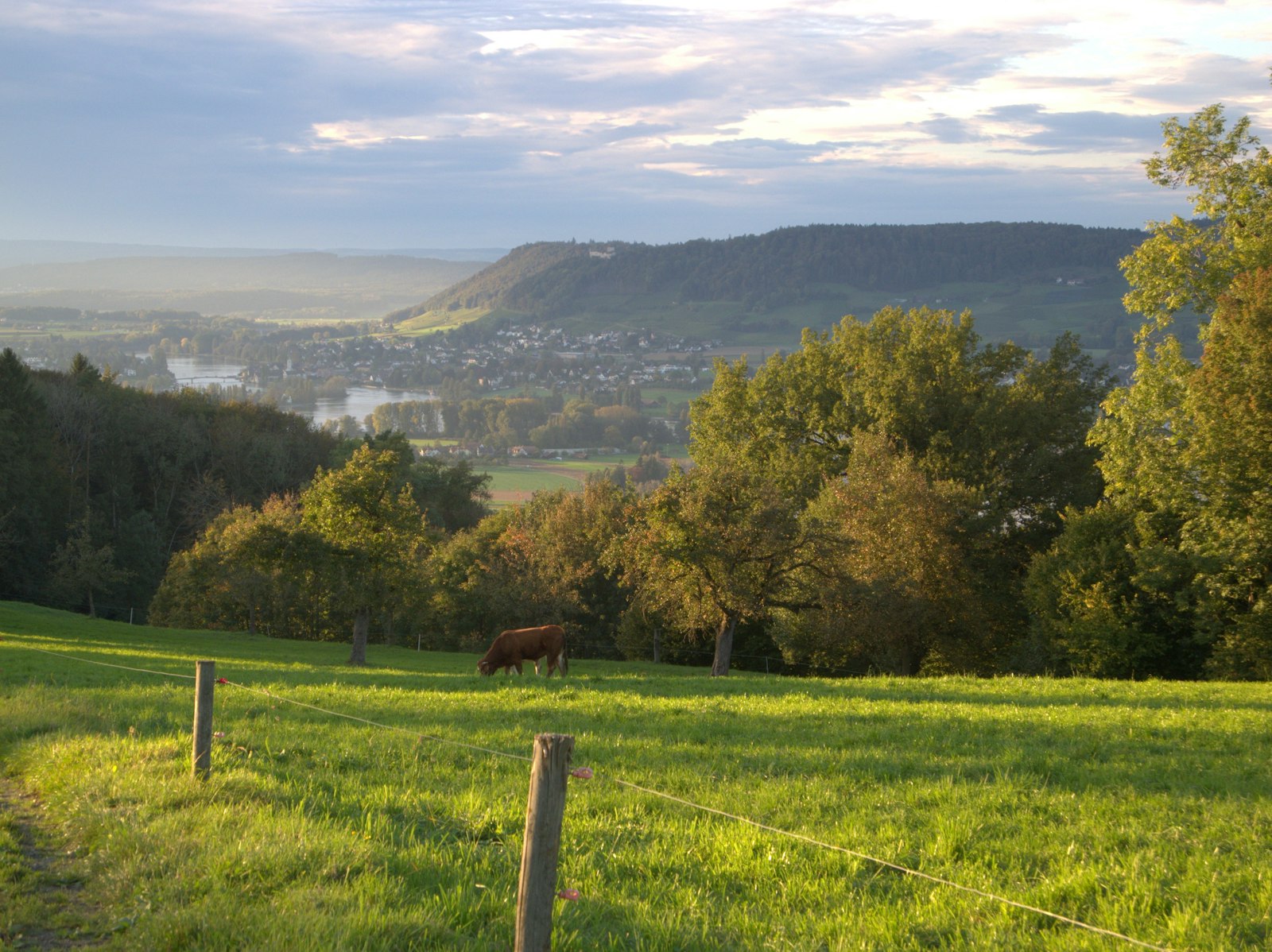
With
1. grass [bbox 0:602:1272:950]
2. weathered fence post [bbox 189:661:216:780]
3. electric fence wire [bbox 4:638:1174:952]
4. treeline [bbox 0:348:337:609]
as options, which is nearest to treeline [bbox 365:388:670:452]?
treeline [bbox 0:348:337:609]

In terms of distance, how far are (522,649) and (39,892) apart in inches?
787

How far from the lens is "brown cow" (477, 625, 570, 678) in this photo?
26.1 metres

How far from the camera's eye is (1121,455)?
101 feet

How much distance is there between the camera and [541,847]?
472 cm

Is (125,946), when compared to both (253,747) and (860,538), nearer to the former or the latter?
(253,747)

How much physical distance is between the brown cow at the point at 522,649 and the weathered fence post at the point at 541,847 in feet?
69.9

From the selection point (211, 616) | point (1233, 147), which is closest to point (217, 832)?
point (1233, 147)

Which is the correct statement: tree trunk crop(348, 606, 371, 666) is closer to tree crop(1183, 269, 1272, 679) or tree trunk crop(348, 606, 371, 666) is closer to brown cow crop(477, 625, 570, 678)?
brown cow crop(477, 625, 570, 678)

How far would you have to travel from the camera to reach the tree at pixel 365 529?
3244cm

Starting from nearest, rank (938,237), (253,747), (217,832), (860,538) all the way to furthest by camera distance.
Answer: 1. (217,832)
2. (253,747)
3. (860,538)
4. (938,237)

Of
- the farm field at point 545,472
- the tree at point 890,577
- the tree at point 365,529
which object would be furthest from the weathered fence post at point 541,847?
the farm field at point 545,472

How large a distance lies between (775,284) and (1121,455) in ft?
570

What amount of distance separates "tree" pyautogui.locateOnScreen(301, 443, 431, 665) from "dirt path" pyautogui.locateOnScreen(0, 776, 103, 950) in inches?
967

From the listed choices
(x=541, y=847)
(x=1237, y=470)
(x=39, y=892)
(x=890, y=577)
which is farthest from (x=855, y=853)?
(x=890, y=577)
